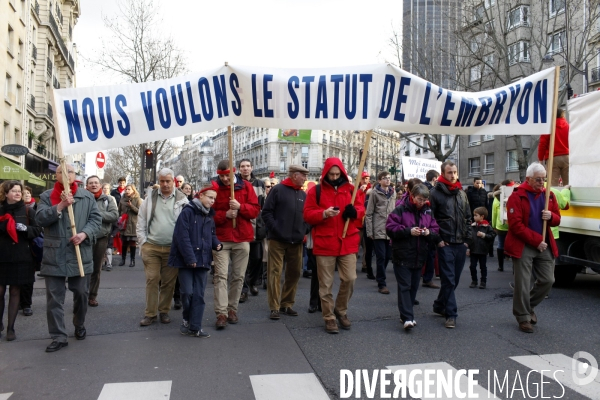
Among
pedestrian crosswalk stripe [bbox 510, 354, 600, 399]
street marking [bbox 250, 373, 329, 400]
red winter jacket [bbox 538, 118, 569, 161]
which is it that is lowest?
pedestrian crosswalk stripe [bbox 510, 354, 600, 399]

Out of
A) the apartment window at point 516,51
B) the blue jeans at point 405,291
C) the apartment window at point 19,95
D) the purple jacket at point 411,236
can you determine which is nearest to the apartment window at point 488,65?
the apartment window at point 516,51

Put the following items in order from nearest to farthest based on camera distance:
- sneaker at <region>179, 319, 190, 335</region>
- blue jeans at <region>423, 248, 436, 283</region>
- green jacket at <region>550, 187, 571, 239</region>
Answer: sneaker at <region>179, 319, 190, 335</region> < green jacket at <region>550, 187, 571, 239</region> < blue jeans at <region>423, 248, 436, 283</region>

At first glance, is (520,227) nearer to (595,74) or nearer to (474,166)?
(595,74)

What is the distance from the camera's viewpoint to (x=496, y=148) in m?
41.9

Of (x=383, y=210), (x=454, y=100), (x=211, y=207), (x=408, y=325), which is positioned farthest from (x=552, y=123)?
(x=211, y=207)

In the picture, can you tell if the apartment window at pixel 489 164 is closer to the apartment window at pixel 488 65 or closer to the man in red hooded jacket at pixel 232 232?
the apartment window at pixel 488 65

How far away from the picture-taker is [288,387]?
13.8ft

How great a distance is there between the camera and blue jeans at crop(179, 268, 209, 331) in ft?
19.0

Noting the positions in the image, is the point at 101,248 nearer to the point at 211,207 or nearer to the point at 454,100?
the point at 211,207

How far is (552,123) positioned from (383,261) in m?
3.60

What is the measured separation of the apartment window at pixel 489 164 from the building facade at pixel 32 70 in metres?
32.7

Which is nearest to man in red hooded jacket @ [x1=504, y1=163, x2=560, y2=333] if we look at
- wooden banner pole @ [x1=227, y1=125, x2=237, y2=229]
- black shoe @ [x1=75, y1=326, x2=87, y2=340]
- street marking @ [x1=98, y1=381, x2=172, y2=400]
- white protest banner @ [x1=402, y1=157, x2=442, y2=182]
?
wooden banner pole @ [x1=227, y1=125, x2=237, y2=229]

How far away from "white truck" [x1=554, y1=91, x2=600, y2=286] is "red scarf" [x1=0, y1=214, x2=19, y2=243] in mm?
7422

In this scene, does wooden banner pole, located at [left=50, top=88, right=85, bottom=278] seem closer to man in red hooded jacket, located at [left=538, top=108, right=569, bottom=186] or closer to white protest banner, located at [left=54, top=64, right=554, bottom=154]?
white protest banner, located at [left=54, top=64, right=554, bottom=154]
